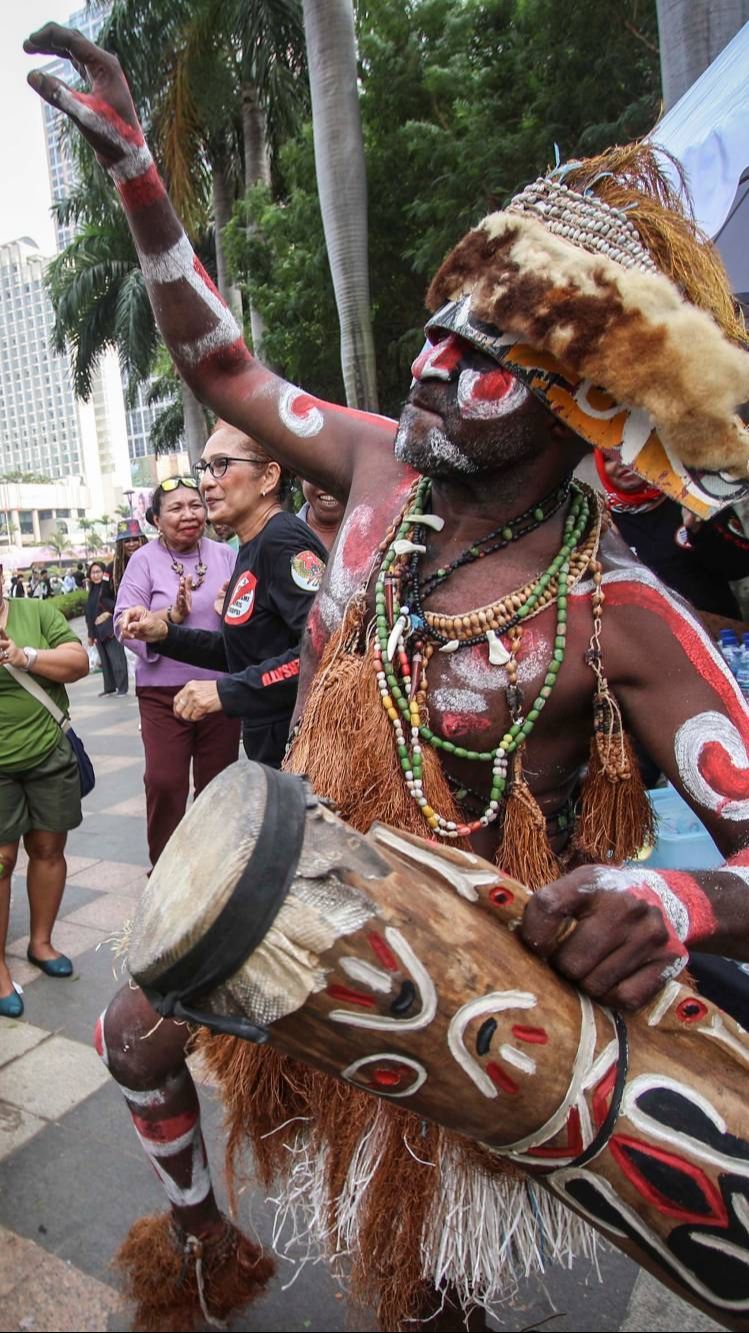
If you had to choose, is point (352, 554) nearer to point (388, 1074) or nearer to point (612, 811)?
point (612, 811)

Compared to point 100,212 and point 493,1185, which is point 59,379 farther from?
point 493,1185

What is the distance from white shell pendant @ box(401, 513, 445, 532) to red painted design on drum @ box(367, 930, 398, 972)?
2.72 ft

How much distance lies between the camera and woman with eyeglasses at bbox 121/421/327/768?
8.54 ft

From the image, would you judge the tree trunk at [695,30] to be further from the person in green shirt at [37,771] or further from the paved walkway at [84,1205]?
the paved walkway at [84,1205]

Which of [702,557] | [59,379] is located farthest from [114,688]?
[59,379]

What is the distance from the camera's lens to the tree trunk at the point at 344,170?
8.05m

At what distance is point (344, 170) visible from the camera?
851 cm

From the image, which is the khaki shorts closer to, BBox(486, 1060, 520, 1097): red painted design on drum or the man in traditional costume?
the man in traditional costume

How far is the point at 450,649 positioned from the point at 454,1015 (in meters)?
0.63

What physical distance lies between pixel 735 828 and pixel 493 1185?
0.71 meters

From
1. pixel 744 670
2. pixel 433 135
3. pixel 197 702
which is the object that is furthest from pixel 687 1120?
pixel 433 135

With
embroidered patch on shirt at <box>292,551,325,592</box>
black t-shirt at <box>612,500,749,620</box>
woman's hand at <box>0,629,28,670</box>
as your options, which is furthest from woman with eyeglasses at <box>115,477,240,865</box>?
black t-shirt at <box>612,500,749,620</box>

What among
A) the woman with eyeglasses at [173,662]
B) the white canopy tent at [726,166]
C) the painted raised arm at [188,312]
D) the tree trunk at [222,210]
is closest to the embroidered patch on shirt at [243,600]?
the painted raised arm at [188,312]

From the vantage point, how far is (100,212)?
1661 centimetres
